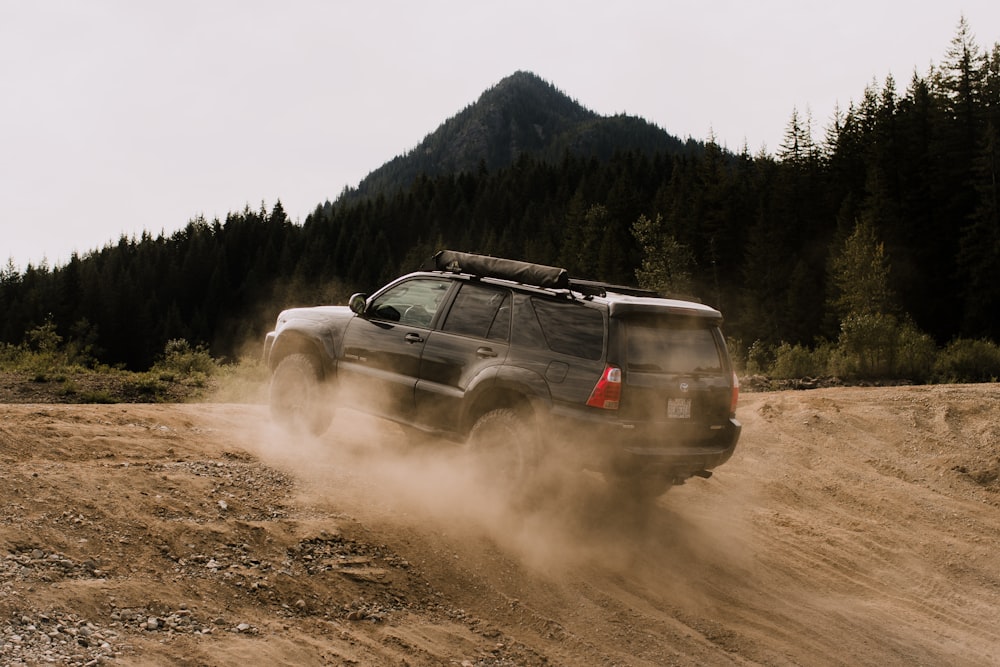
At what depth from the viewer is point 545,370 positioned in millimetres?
6363

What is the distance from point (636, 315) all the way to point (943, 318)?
5303 centimetres

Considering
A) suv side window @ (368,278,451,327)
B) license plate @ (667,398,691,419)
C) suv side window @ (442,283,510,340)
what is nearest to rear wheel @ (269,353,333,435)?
suv side window @ (368,278,451,327)

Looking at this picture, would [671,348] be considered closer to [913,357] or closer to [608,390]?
[608,390]

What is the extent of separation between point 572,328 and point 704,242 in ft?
219

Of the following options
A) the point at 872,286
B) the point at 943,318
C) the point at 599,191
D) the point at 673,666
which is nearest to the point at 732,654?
the point at 673,666

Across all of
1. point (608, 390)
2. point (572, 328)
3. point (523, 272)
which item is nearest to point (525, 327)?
point (572, 328)

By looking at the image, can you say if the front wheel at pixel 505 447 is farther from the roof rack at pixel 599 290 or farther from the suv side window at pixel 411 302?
the suv side window at pixel 411 302

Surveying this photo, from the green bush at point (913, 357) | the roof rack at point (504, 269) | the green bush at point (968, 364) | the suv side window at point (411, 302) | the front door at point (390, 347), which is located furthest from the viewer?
the green bush at point (913, 357)

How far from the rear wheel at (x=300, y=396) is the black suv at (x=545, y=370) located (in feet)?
0.88

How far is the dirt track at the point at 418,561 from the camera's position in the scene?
454cm

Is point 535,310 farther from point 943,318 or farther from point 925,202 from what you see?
point 925,202

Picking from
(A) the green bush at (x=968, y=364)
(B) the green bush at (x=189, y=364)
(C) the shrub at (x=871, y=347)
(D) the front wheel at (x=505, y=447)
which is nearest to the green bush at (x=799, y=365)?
(C) the shrub at (x=871, y=347)

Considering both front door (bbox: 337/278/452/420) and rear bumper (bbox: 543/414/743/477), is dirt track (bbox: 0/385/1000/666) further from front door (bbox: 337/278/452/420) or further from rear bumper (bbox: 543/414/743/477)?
rear bumper (bbox: 543/414/743/477)

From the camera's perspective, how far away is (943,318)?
50906mm
